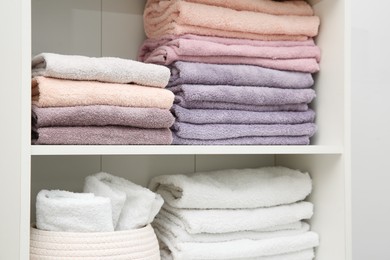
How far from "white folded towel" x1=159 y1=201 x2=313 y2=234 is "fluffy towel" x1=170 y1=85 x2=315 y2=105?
232 mm

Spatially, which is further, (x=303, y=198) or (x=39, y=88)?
(x=303, y=198)

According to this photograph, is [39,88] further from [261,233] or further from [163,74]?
[261,233]

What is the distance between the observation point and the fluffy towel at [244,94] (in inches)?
38.4

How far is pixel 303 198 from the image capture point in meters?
1.12

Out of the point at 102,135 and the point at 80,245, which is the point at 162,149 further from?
the point at 80,245

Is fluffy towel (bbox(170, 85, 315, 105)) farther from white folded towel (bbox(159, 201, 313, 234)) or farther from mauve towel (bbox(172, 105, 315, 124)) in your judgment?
white folded towel (bbox(159, 201, 313, 234))

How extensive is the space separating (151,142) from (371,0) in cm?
85

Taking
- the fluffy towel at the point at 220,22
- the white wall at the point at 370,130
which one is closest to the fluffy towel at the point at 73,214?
the fluffy towel at the point at 220,22

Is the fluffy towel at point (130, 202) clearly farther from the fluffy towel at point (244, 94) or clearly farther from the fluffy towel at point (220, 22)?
the fluffy towel at point (220, 22)

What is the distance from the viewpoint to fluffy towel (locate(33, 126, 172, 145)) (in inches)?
32.9

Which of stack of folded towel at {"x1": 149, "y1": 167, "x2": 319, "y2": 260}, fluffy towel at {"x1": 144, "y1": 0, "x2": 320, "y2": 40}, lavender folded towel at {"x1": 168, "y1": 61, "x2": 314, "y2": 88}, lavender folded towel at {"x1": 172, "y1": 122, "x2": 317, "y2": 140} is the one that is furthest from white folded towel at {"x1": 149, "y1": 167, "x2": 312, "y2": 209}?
fluffy towel at {"x1": 144, "y1": 0, "x2": 320, "y2": 40}

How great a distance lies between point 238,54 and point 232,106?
109 mm

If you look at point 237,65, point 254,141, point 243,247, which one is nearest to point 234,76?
point 237,65

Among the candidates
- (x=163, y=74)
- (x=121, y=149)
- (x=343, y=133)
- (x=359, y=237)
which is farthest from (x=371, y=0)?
(x=121, y=149)
